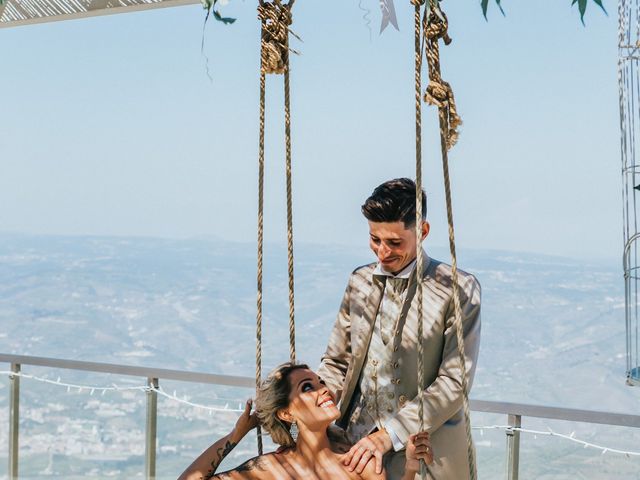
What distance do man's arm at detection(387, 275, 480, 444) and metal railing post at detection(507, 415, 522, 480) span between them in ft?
2.73

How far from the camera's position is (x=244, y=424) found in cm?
218

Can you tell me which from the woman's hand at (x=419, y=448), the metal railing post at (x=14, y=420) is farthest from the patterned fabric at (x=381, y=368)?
the metal railing post at (x=14, y=420)

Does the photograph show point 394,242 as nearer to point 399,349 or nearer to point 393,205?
point 393,205

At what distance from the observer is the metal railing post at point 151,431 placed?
347cm

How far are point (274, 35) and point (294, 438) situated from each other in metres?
0.88

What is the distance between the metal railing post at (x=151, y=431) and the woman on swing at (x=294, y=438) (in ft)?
4.23

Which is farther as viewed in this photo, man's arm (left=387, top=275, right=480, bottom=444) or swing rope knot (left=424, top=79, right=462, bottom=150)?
man's arm (left=387, top=275, right=480, bottom=444)

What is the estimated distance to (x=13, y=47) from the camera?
17391 millimetres

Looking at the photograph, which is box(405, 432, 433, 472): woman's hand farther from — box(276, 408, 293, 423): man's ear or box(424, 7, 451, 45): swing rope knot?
box(424, 7, 451, 45): swing rope knot

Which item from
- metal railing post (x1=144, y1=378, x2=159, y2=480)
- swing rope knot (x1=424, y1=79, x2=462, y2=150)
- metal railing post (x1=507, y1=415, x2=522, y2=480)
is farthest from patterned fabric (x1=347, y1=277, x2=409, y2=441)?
metal railing post (x1=144, y1=378, x2=159, y2=480)

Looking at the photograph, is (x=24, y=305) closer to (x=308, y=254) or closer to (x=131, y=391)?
(x=308, y=254)

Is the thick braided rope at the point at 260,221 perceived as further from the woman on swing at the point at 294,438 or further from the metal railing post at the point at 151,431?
the metal railing post at the point at 151,431

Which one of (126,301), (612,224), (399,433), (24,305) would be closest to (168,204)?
(126,301)

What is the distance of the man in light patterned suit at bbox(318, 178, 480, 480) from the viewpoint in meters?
→ 2.07
